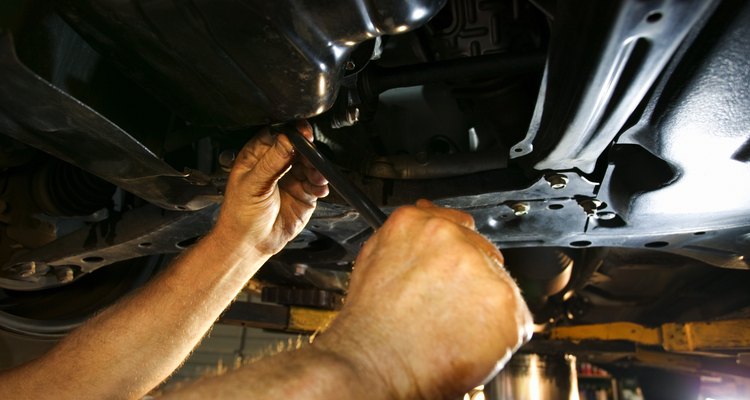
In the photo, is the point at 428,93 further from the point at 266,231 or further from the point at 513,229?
the point at 266,231

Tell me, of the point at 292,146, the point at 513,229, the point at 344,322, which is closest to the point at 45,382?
the point at 292,146

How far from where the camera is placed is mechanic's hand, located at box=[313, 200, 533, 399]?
460 millimetres

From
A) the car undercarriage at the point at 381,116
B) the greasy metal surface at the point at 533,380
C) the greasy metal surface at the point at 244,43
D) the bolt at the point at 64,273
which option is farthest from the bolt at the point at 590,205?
the greasy metal surface at the point at 533,380

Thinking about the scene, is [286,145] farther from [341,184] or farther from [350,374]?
[350,374]

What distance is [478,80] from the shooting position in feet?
2.95

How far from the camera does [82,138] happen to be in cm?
76

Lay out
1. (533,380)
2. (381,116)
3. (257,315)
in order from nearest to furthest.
Answer: (381,116)
(257,315)
(533,380)

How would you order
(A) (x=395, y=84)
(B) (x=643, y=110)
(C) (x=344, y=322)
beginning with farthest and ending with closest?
1. (A) (x=395, y=84)
2. (B) (x=643, y=110)
3. (C) (x=344, y=322)

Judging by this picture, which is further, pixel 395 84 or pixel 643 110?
pixel 395 84

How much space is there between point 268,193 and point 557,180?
47 cm

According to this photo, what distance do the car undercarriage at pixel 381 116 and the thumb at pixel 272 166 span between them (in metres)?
0.04

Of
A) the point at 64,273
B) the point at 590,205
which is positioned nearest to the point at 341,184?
the point at 590,205

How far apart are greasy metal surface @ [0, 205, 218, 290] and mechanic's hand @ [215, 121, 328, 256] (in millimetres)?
138

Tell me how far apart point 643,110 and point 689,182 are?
0.66ft
